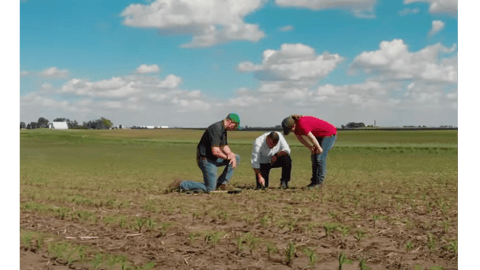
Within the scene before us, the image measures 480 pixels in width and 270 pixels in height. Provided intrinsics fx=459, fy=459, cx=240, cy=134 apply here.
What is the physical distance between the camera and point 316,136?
446 inches

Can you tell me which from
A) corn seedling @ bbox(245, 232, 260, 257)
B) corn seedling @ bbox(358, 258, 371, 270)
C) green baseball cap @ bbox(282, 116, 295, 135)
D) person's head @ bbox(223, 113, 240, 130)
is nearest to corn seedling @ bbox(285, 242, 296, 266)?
corn seedling @ bbox(245, 232, 260, 257)

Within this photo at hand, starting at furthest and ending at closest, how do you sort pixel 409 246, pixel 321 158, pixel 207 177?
pixel 321 158, pixel 207 177, pixel 409 246

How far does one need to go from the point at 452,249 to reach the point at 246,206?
3919 mm

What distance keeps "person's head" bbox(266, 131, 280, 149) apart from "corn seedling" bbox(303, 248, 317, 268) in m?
5.52

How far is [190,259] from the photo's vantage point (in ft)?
17.0

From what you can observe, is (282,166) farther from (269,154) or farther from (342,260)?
(342,260)

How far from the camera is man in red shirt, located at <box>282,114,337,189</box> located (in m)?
10.5

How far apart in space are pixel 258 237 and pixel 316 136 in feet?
18.5

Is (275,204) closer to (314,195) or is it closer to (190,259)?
(314,195)

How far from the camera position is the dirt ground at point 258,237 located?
5043mm

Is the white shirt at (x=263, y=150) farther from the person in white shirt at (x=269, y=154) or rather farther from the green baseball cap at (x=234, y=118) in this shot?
the green baseball cap at (x=234, y=118)

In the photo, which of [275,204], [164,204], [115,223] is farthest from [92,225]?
[275,204]

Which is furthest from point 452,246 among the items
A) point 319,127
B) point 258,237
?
point 319,127

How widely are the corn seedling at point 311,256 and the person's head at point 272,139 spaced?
5516mm
